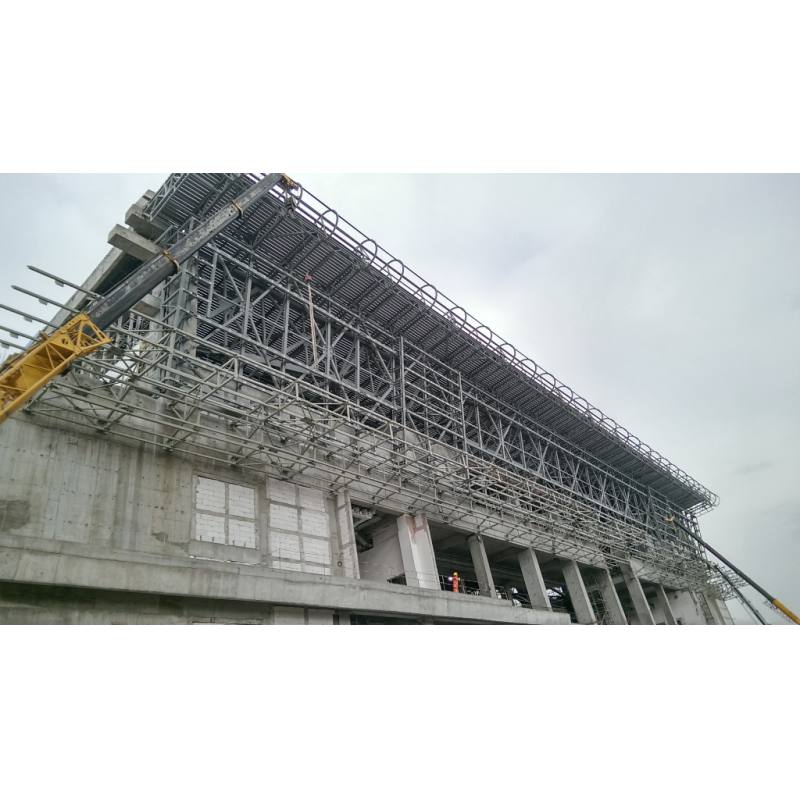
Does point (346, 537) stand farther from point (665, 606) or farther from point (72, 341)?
point (665, 606)

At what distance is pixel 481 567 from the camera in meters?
26.5

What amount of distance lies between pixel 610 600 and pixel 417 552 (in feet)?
58.1

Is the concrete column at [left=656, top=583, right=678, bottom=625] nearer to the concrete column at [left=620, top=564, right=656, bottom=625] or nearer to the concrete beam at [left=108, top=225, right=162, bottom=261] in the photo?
the concrete column at [left=620, top=564, right=656, bottom=625]

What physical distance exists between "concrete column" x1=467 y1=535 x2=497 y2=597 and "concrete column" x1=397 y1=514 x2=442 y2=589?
3.21 meters

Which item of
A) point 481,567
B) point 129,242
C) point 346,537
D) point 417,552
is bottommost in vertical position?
point 481,567

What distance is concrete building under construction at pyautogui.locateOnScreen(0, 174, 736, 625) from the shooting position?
14.5 metres

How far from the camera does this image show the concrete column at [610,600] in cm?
3350

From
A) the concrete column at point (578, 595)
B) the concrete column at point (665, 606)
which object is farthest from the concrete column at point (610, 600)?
the concrete column at point (665, 606)

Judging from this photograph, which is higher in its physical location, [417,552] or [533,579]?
[417,552]

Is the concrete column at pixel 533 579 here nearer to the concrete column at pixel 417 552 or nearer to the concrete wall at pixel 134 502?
the concrete column at pixel 417 552

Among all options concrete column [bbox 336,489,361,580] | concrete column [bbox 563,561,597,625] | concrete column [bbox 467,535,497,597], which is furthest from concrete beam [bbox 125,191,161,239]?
concrete column [bbox 563,561,597,625]

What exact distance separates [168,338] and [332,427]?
273 inches

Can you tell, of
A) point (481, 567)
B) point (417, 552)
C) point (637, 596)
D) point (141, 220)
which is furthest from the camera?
point (637, 596)

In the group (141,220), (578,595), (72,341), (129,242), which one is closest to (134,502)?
(72,341)
